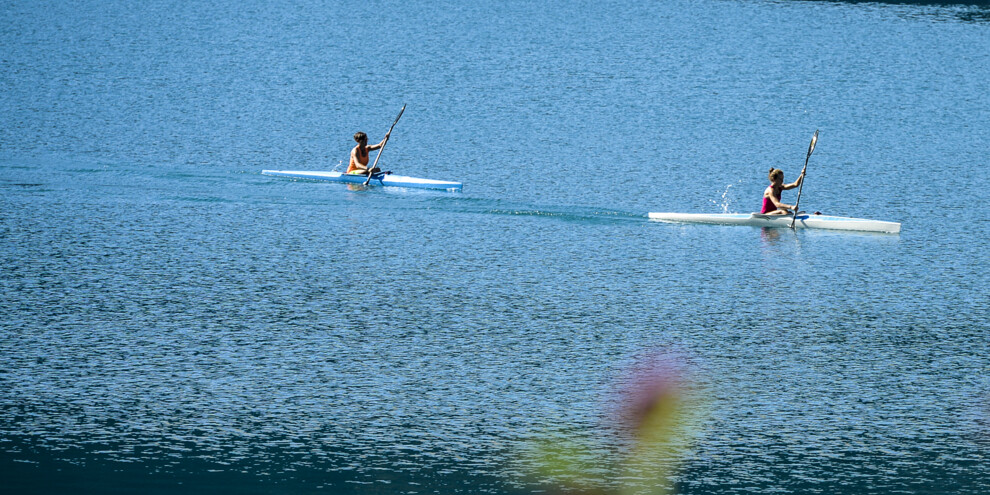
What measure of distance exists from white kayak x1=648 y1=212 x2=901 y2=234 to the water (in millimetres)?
271

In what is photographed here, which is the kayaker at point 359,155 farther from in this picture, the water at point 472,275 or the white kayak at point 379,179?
the water at point 472,275

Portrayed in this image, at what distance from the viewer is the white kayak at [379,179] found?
1125 inches

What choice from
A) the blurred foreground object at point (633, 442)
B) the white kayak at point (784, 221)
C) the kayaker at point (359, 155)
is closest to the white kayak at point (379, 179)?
the kayaker at point (359, 155)

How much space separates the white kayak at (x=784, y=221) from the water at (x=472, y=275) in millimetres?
271

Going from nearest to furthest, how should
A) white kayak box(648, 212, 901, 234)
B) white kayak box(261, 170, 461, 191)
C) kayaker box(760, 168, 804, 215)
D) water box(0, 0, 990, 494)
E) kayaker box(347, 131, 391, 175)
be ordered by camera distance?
1. water box(0, 0, 990, 494)
2. white kayak box(648, 212, 901, 234)
3. kayaker box(760, 168, 804, 215)
4. white kayak box(261, 170, 461, 191)
5. kayaker box(347, 131, 391, 175)

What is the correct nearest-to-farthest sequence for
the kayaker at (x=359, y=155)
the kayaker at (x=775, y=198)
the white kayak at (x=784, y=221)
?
the white kayak at (x=784, y=221), the kayaker at (x=775, y=198), the kayaker at (x=359, y=155)

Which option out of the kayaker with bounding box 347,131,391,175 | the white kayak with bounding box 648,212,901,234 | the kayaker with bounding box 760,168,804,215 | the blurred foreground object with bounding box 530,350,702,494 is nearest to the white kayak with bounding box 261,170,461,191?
the kayaker with bounding box 347,131,391,175

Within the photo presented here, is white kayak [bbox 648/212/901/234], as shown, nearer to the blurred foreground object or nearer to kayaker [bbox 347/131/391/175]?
kayaker [bbox 347/131/391/175]

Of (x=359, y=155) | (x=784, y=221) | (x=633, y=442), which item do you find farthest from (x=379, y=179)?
(x=633, y=442)

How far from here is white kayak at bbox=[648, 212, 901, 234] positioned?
24.7m

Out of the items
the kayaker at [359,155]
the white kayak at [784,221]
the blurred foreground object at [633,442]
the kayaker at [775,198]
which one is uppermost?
the kayaker at [359,155]

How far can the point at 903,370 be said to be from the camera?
16047 mm

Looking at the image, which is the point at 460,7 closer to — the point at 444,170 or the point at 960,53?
the point at 960,53

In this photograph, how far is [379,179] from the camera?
29469 mm
